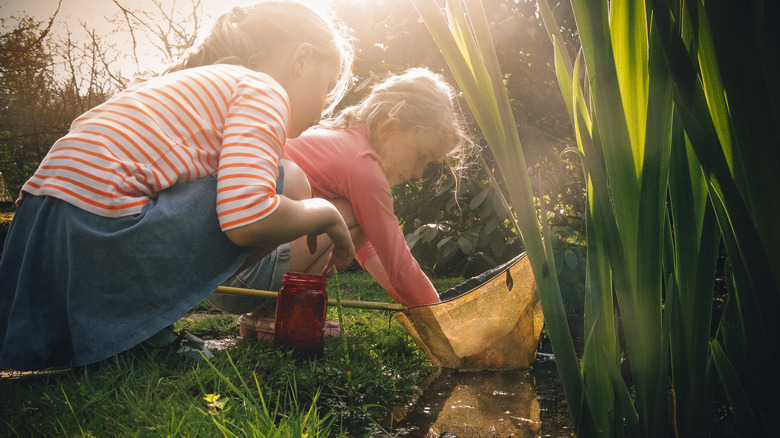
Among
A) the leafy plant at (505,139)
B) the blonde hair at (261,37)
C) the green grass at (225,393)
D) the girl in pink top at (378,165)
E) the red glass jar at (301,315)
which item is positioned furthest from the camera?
the girl in pink top at (378,165)

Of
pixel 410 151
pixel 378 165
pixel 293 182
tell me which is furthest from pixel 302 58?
pixel 410 151

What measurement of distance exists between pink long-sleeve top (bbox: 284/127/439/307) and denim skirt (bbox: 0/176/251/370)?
0.93 meters

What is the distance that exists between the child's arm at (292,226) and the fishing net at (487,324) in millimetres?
373

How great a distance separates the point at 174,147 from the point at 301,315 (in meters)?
0.64

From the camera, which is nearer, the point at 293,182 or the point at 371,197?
the point at 293,182

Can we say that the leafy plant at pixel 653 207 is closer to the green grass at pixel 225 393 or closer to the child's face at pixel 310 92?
the green grass at pixel 225 393

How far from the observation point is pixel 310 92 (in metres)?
1.83

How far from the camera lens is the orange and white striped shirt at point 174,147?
1.21m

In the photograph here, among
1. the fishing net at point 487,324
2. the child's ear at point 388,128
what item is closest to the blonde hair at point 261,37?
the child's ear at point 388,128

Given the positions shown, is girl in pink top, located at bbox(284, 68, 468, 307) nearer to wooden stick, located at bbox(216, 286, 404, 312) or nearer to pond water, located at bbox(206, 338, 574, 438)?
wooden stick, located at bbox(216, 286, 404, 312)

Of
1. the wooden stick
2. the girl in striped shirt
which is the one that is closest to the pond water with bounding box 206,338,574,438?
the wooden stick

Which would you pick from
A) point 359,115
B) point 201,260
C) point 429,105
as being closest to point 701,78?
point 201,260

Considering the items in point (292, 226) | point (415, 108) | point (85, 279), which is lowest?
point (85, 279)

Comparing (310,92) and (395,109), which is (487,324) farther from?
(395,109)
